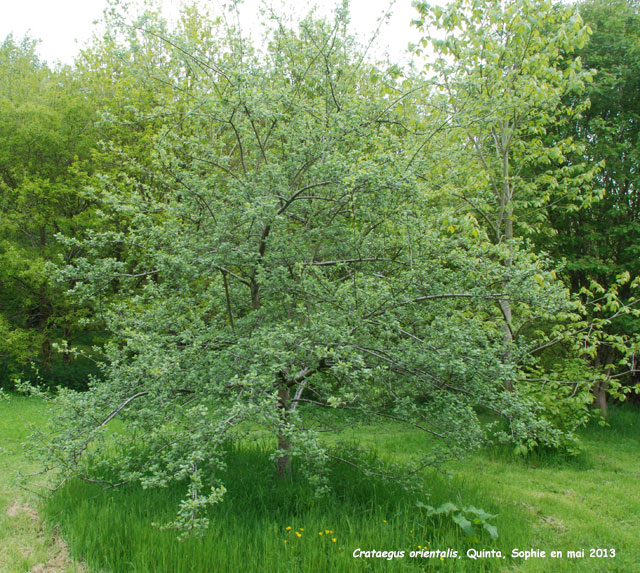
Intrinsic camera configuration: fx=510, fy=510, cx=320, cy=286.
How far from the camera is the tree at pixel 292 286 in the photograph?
3.98 m

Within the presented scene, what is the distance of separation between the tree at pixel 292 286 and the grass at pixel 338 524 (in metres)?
0.30

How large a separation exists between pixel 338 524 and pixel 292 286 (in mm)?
2011

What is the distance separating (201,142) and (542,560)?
490 cm

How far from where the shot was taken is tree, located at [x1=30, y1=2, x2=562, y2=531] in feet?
13.1

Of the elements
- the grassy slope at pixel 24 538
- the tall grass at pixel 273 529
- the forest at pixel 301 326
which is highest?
the forest at pixel 301 326

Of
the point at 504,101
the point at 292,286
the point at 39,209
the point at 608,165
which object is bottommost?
the point at 292,286

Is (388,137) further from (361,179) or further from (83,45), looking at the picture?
(83,45)

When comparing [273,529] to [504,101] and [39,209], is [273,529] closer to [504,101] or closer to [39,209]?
[504,101]

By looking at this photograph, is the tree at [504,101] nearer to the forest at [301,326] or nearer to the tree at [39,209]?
the forest at [301,326]

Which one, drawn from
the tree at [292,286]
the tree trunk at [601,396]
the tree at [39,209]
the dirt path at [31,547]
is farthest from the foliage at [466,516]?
the tree at [39,209]

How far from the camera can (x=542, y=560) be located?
155 inches

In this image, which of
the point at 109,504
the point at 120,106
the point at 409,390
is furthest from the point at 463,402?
the point at 120,106

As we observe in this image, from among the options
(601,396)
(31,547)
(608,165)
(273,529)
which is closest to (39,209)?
(31,547)

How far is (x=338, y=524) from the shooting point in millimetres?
4188
